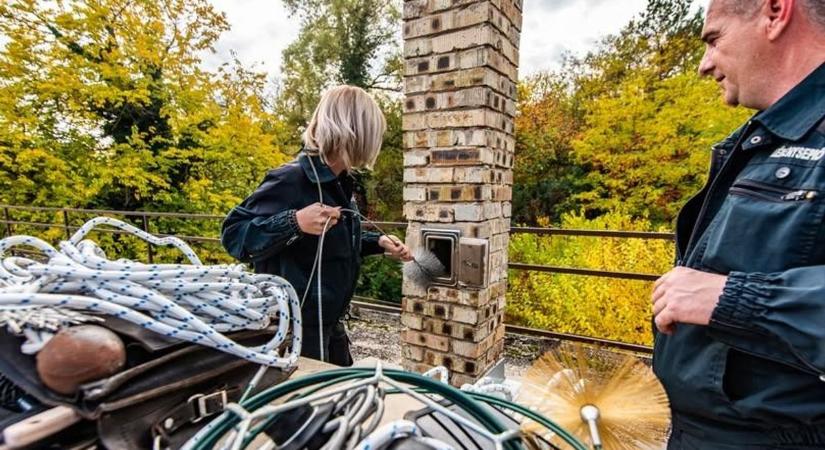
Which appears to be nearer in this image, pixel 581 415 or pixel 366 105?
pixel 581 415

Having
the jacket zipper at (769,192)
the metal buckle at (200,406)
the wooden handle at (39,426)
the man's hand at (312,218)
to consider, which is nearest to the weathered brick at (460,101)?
the man's hand at (312,218)

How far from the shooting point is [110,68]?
15.5 ft

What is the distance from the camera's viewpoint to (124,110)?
18.5 feet

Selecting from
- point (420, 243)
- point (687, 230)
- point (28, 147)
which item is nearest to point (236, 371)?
point (687, 230)

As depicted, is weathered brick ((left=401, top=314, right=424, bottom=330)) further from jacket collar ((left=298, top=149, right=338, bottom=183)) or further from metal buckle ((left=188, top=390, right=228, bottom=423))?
metal buckle ((left=188, top=390, right=228, bottom=423))

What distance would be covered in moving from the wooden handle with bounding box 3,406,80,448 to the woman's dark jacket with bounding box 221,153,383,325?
78 cm

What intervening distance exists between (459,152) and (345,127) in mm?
506

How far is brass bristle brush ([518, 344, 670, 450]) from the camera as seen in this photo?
65 cm

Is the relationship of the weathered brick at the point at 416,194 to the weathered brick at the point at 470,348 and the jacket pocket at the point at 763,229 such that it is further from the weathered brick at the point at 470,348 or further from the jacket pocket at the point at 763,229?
the jacket pocket at the point at 763,229

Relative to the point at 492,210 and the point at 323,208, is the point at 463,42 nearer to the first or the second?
the point at 492,210

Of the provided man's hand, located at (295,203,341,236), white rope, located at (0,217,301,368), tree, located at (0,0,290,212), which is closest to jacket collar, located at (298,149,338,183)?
man's hand, located at (295,203,341,236)

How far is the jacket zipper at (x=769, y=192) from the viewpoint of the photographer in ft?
2.03

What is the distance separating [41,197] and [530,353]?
6.43 m

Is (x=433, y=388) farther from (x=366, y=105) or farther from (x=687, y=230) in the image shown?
(x=366, y=105)
